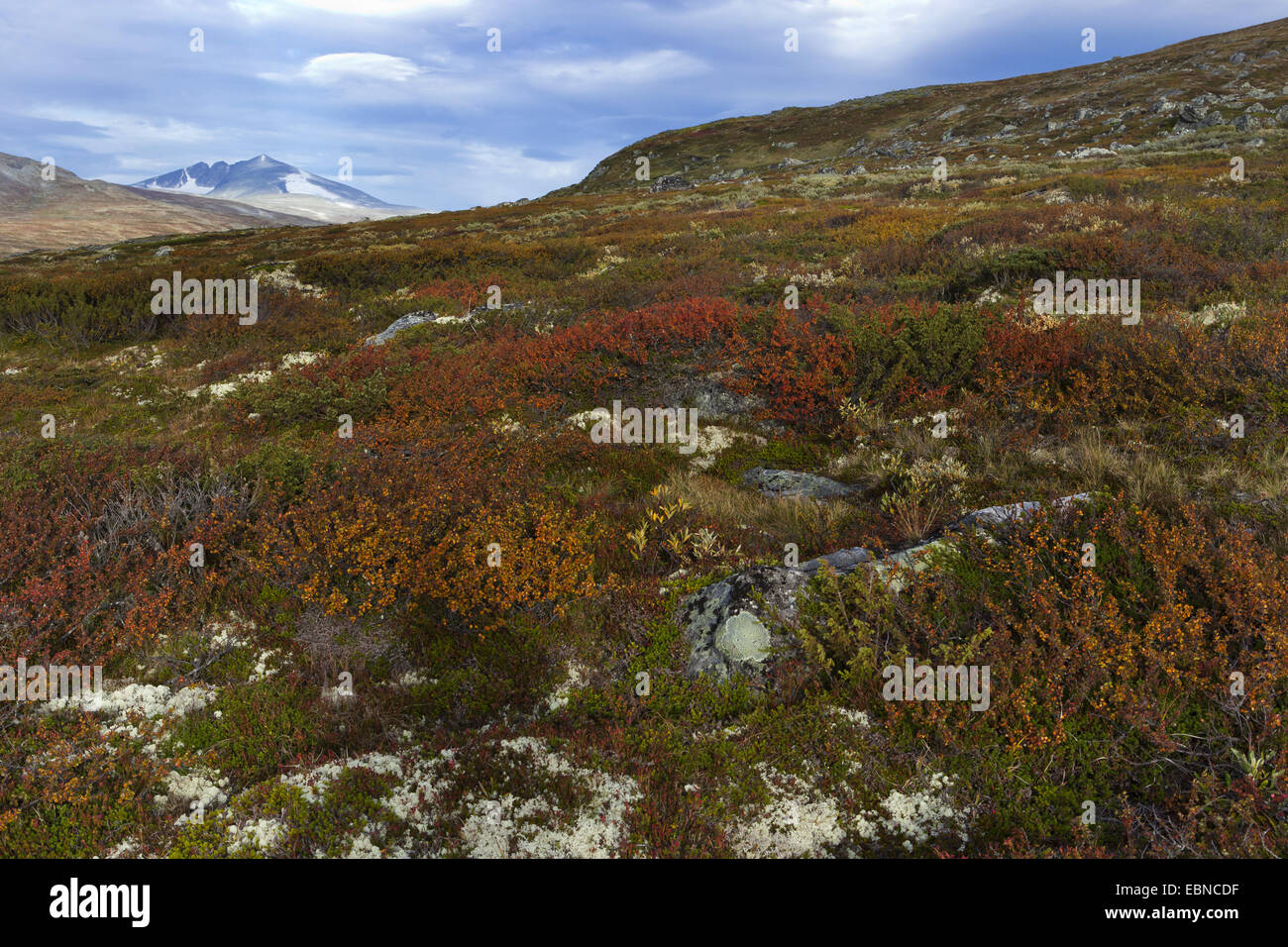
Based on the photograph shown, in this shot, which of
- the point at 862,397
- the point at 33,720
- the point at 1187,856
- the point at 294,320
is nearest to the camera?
the point at 1187,856

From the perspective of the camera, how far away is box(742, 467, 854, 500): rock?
809 cm

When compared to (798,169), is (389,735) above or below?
below

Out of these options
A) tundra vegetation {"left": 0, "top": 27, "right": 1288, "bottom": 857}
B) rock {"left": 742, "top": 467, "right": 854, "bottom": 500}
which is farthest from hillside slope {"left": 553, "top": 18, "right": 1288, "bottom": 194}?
rock {"left": 742, "top": 467, "right": 854, "bottom": 500}

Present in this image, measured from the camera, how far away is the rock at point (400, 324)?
55.9 feet

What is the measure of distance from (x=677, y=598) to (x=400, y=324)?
15600 millimetres

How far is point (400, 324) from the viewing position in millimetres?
18047

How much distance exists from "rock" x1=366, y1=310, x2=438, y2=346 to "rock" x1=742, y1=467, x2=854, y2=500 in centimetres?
1233

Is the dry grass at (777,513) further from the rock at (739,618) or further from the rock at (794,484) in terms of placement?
the rock at (739,618)

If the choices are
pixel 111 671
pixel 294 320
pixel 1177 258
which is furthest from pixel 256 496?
pixel 1177 258

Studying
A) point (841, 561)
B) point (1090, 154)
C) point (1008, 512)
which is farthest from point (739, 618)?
point (1090, 154)

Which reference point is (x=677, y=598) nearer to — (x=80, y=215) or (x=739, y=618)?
(x=739, y=618)
